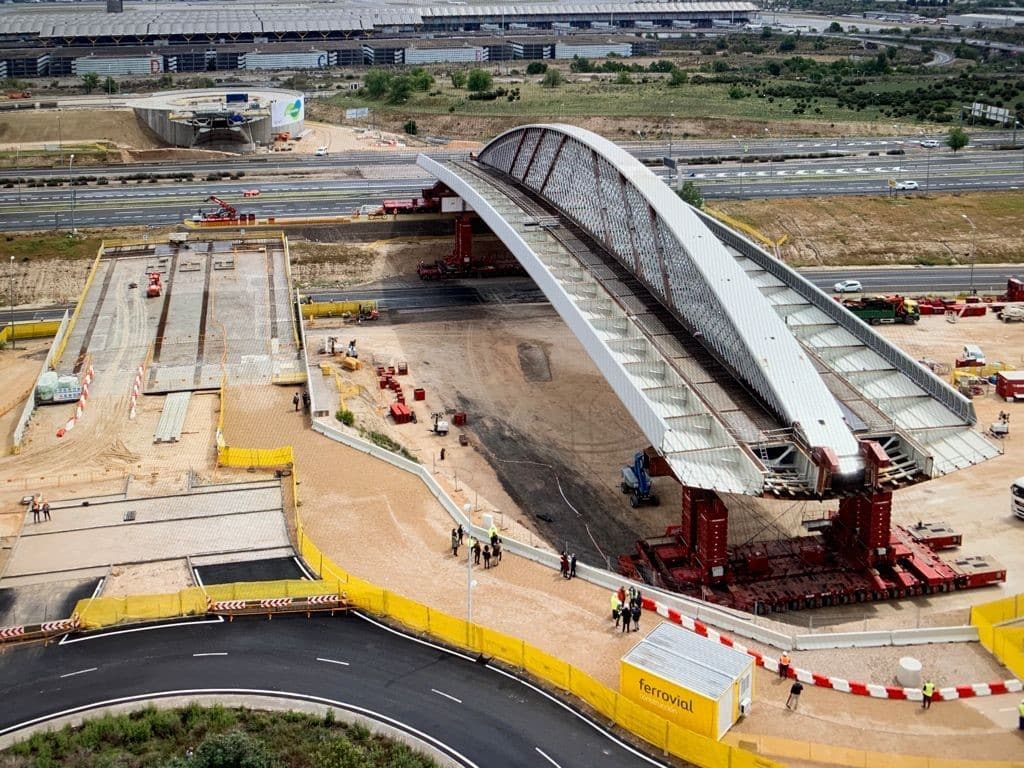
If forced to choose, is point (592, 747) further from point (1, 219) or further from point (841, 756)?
point (1, 219)

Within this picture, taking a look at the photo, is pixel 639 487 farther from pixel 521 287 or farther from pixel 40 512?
pixel 521 287

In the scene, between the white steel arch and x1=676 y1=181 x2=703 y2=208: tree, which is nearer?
the white steel arch

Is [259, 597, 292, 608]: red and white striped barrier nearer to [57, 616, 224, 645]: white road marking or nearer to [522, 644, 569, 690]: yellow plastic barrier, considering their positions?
[57, 616, 224, 645]: white road marking

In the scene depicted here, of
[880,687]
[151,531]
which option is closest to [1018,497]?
[880,687]

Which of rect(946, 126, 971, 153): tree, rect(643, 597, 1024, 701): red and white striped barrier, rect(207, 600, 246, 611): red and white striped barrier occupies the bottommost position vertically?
rect(207, 600, 246, 611): red and white striped barrier

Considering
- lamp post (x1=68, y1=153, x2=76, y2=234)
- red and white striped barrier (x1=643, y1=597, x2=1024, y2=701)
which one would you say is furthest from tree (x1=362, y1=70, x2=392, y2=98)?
red and white striped barrier (x1=643, y1=597, x2=1024, y2=701)

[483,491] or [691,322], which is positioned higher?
[691,322]

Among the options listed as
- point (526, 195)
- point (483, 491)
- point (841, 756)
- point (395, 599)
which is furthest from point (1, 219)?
point (841, 756)
